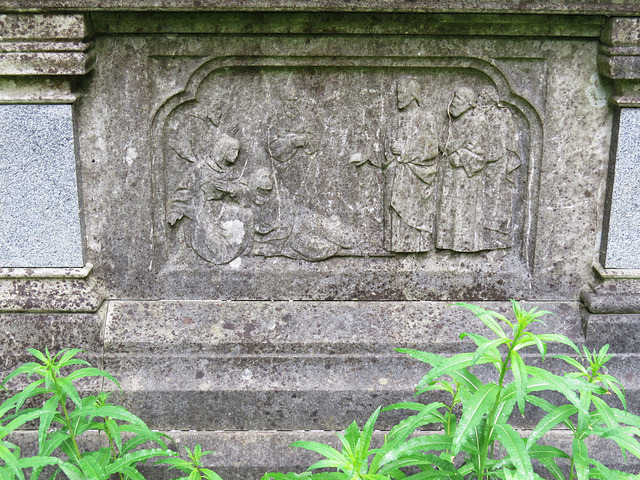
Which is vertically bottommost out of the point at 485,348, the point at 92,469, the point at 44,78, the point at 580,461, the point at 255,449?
the point at 255,449

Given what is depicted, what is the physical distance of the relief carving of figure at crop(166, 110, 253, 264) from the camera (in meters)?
3.17

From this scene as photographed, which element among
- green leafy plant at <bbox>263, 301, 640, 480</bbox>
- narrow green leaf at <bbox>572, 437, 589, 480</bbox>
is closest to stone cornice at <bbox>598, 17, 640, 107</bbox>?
green leafy plant at <bbox>263, 301, 640, 480</bbox>

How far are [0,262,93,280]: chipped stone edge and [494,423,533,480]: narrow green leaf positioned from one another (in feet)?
6.61

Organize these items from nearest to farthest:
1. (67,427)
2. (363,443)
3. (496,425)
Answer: (496,425)
(363,443)
(67,427)

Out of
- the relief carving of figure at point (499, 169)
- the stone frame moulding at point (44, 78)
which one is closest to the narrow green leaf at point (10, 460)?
the stone frame moulding at point (44, 78)

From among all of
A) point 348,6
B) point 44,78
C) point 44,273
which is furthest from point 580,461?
point 44,78

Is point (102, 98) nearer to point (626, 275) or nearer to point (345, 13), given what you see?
point (345, 13)

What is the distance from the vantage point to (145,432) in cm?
252

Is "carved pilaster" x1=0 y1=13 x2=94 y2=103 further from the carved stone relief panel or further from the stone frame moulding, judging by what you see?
the carved stone relief panel

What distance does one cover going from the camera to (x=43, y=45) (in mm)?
2812

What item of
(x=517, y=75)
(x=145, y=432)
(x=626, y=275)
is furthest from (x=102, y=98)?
(x=626, y=275)

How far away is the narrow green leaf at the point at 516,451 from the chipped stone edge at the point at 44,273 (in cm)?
202

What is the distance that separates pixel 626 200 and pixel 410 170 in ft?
3.26

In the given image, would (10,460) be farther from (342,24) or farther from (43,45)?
(342,24)
